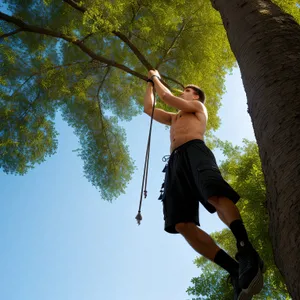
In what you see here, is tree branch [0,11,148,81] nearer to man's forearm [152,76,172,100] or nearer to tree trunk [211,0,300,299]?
man's forearm [152,76,172,100]

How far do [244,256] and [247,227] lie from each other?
17.9 ft

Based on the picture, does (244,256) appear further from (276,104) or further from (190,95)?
(190,95)

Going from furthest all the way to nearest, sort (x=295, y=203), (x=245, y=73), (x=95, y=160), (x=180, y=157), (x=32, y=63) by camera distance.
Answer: (x=95, y=160), (x=32, y=63), (x=180, y=157), (x=245, y=73), (x=295, y=203)

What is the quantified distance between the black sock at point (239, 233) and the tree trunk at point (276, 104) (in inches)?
20.3

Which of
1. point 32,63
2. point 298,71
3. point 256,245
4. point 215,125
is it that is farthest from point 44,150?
point 298,71

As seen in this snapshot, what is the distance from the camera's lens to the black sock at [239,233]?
2.16m

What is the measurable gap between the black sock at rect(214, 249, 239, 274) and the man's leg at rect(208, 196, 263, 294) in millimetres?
313

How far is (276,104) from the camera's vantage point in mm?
1862

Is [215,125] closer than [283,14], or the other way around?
[283,14]

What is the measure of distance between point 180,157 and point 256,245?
4361 millimetres

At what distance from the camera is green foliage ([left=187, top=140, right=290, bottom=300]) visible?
669 centimetres

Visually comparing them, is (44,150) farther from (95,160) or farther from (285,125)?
(285,125)

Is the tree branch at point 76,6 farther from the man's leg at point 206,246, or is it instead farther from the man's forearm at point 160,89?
the man's leg at point 206,246

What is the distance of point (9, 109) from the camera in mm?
8375
